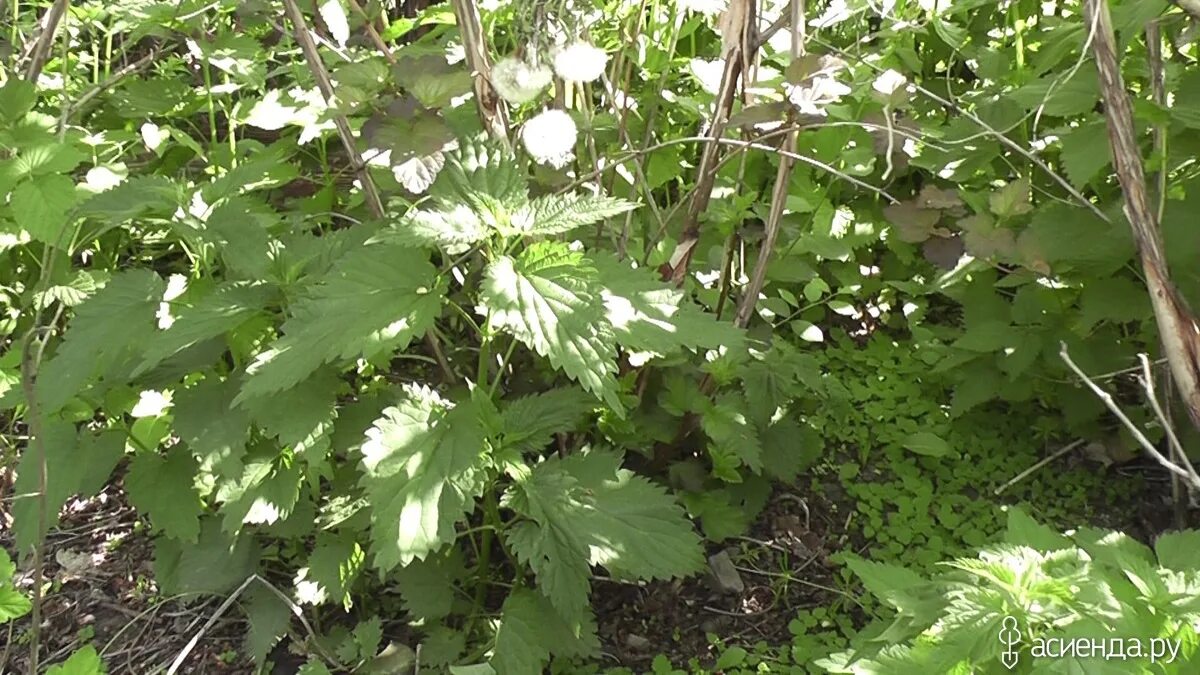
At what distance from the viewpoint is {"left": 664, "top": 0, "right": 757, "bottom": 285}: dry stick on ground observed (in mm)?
1536

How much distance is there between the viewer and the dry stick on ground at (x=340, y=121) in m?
1.53

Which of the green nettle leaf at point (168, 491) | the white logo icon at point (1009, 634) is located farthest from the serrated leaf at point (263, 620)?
the white logo icon at point (1009, 634)

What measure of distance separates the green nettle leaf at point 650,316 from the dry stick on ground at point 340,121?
380mm

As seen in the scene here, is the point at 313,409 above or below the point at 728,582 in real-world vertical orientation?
above

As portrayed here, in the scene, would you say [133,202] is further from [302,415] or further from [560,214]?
[560,214]

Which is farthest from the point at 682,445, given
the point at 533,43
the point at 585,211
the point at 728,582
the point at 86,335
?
the point at 86,335

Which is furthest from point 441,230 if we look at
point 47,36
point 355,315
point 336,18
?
point 47,36

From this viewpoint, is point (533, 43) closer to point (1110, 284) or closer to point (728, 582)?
point (728, 582)

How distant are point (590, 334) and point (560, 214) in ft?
0.77

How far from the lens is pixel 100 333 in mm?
1434

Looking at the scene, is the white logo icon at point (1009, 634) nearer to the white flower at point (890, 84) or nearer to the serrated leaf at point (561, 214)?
the serrated leaf at point (561, 214)

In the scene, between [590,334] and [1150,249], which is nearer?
[590,334]

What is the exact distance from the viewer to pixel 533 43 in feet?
4.92

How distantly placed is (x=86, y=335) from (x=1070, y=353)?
5.94ft
